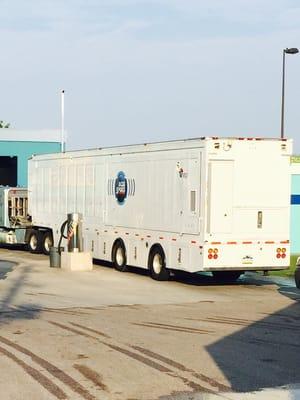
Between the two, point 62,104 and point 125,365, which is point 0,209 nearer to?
point 62,104

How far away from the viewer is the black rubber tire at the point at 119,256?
22.2 metres

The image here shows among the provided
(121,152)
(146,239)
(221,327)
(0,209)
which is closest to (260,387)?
(221,327)

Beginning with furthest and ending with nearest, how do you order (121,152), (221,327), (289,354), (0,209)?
(0,209), (121,152), (221,327), (289,354)

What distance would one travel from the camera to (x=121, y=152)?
22328 millimetres

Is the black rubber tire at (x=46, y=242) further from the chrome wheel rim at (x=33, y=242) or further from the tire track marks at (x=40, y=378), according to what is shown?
the tire track marks at (x=40, y=378)

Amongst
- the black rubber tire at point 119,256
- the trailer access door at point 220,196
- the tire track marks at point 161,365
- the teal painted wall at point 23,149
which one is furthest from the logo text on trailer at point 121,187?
the teal painted wall at point 23,149

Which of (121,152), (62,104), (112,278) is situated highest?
(62,104)

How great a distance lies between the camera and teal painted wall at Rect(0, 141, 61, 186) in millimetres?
44344

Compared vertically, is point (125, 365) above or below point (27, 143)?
below

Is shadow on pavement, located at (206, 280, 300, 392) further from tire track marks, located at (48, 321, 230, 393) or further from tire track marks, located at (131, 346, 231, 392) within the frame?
tire track marks, located at (48, 321, 230, 393)

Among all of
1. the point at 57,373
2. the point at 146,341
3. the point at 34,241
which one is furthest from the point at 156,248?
the point at 57,373

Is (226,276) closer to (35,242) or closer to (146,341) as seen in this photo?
(35,242)

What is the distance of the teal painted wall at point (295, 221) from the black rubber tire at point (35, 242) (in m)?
9.89

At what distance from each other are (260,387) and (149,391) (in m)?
1.18
